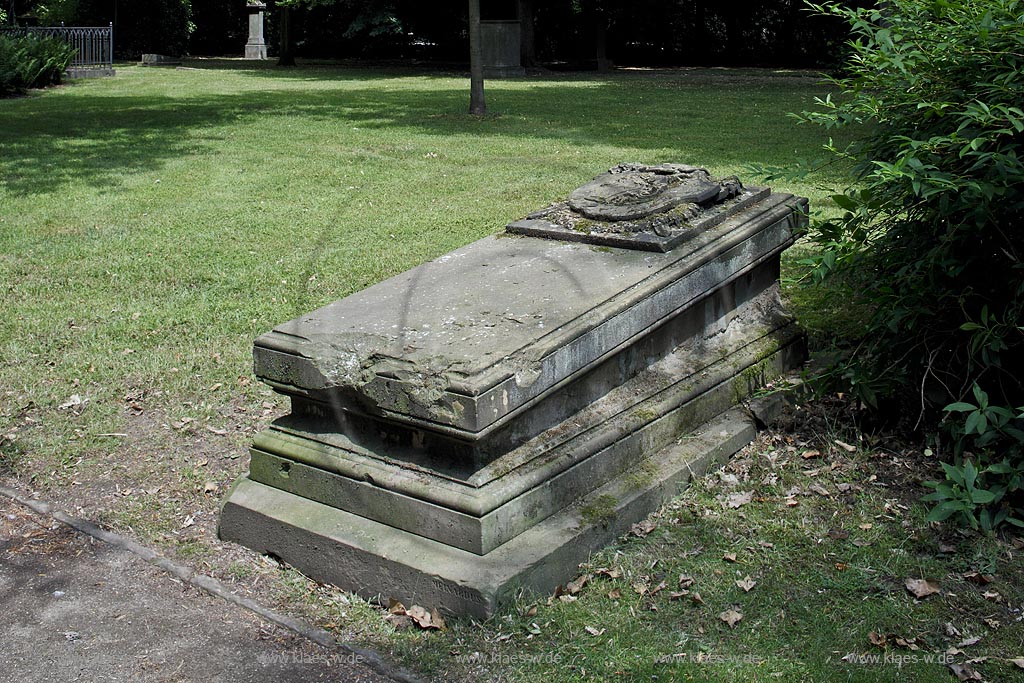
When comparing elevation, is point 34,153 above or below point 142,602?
above

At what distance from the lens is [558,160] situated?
12.5 meters

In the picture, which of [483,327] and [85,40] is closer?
[483,327]

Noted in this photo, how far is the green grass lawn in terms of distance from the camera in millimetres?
3484

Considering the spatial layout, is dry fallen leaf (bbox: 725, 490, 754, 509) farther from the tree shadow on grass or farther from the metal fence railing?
the metal fence railing

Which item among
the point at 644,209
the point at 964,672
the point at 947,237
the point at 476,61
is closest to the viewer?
the point at 964,672

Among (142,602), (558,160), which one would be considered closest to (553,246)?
(142,602)

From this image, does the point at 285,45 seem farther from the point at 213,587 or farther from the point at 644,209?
the point at 213,587

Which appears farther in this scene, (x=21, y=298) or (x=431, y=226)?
(x=431, y=226)

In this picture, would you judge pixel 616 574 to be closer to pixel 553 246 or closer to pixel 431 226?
pixel 553 246

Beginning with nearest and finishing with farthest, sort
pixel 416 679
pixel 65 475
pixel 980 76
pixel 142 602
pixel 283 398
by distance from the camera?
pixel 416 679, pixel 142 602, pixel 980 76, pixel 65 475, pixel 283 398

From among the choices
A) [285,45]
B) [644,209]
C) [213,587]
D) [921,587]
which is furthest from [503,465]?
[285,45]

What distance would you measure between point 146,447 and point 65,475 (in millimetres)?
416

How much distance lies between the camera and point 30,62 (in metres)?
20.7

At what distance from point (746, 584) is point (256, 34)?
124 ft
